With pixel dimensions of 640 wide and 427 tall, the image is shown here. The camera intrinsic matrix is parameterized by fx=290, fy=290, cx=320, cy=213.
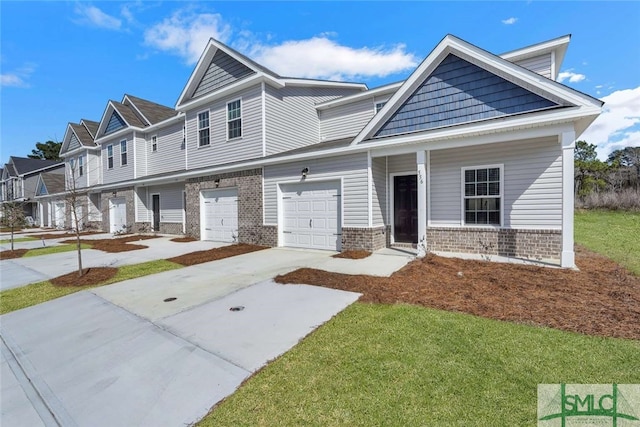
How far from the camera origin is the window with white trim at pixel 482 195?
8.70 meters

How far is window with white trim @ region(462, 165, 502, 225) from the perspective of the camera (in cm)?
870

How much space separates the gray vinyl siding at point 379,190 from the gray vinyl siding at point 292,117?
4.93 m

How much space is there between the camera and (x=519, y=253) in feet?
27.2

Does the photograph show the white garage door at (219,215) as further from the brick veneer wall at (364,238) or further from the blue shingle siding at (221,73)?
the brick veneer wall at (364,238)

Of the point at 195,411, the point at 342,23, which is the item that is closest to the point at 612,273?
the point at 195,411

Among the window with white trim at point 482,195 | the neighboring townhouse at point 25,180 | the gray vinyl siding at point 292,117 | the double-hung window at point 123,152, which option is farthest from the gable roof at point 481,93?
the neighboring townhouse at point 25,180

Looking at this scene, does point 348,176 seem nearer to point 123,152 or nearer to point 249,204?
point 249,204

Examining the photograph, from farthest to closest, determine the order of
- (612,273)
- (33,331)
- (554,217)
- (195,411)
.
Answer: (554,217) → (612,273) → (33,331) → (195,411)

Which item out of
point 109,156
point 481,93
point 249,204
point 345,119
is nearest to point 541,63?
point 481,93

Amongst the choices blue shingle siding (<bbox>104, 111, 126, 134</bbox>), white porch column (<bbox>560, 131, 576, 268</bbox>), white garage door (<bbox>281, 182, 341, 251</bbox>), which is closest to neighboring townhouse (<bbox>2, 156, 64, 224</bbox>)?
blue shingle siding (<bbox>104, 111, 126, 134</bbox>)

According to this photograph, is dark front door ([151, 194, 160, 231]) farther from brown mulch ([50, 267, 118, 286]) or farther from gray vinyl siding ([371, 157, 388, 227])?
gray vinyl siding ([371, 157, 388, 227])

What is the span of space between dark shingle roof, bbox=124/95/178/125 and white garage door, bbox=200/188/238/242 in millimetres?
9674

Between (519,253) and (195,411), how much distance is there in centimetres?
890

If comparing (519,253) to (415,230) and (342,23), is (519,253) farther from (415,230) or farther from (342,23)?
(342,23)
